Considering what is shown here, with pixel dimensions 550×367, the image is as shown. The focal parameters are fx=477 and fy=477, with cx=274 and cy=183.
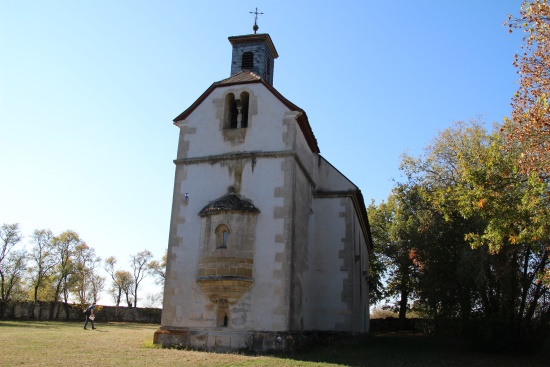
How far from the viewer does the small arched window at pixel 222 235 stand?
16.0 m

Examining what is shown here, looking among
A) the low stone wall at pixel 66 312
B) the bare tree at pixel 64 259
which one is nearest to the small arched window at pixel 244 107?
the low stone wall at pixel 66 312

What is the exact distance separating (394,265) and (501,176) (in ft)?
103

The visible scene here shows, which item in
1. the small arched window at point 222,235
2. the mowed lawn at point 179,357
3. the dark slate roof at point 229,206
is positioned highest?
the dark slate roof at point 229,206

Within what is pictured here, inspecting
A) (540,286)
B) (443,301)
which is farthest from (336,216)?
(540,286)

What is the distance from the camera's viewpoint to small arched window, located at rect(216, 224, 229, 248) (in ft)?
52.5

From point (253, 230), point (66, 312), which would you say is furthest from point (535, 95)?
point (66, 312)

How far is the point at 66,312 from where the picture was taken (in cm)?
3362

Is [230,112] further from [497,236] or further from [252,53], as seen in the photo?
[497,236]

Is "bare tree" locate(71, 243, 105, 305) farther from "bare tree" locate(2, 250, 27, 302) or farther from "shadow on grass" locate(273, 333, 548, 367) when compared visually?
"shadow on grass" locate(273, 333, 548, 367)

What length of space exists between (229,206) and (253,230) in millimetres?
1149

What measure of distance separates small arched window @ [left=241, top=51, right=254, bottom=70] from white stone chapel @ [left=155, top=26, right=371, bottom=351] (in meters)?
0.05

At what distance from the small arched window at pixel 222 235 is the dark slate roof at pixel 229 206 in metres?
0.55

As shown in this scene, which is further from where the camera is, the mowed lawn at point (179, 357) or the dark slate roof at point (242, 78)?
the dark slate roof at point (242, 78)

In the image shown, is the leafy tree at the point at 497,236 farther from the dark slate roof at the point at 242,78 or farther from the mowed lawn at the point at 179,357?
the dark slate roof at the point at 242,78
